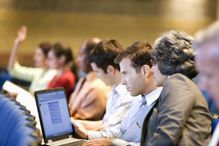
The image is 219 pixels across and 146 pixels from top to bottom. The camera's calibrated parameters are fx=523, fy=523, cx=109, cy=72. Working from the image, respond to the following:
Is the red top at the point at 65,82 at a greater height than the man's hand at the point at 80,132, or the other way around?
the red top at the point at 65,82

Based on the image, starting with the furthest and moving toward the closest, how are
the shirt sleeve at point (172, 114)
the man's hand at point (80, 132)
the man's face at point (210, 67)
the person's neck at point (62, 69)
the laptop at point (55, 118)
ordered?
the person's neck at point (62, 69)
the man's hand at point (80, 132)
the laptop at point (55, 118)
the shirt sleeve at point (172, 114)
the man's face at point (210, 67)

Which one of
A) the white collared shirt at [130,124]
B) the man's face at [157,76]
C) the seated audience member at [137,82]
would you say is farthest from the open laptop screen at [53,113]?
the man's face at [157,76]

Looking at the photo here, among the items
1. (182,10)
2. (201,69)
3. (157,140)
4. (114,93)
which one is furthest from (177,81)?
(182,10)

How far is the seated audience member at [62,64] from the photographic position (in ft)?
17.3

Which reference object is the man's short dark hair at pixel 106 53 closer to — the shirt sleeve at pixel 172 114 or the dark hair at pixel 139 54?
the dark hair at pixel 139 54

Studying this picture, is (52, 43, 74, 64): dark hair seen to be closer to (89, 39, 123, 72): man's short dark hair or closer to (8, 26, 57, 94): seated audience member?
(8, 26, 57, 94): seated audience member

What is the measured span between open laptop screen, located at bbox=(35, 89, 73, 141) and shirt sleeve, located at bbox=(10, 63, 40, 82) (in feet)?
10.1

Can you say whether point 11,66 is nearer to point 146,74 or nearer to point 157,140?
point 146,74

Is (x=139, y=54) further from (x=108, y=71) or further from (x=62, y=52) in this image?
(x=62, y=52)

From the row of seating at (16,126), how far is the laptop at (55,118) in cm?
9

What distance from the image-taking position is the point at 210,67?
1.52 meters

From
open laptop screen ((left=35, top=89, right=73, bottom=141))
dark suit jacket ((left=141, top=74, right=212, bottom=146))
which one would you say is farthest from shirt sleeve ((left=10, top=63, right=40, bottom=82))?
dark suit jacket ((left=141, top=74, right=212, bottom=146))

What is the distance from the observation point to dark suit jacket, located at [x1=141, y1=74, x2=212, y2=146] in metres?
2.25

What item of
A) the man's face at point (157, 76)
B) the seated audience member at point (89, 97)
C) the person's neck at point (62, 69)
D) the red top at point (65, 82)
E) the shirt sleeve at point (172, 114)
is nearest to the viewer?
the shirt sleeve at point (172, 114)
